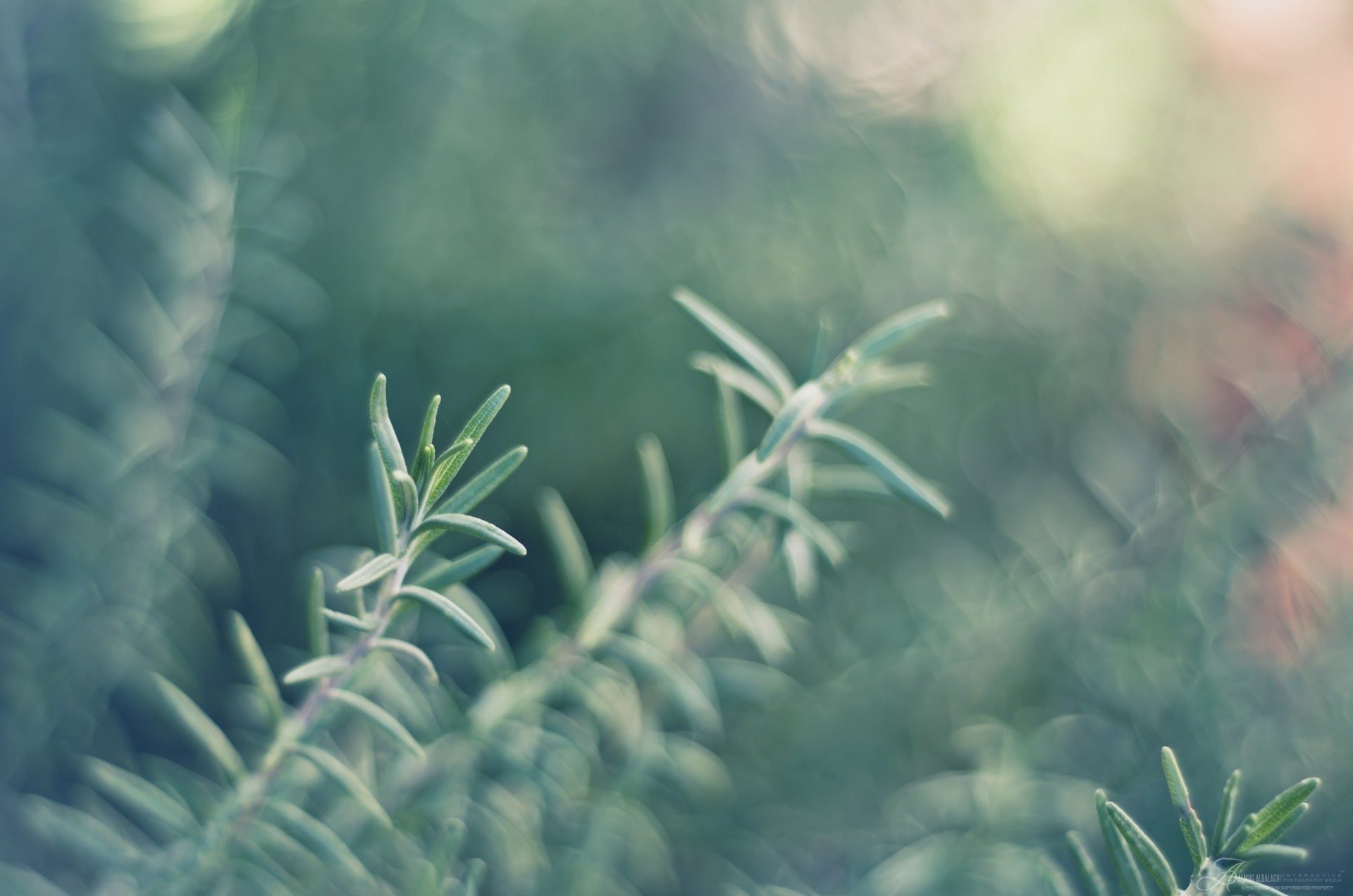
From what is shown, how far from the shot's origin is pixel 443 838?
34cm

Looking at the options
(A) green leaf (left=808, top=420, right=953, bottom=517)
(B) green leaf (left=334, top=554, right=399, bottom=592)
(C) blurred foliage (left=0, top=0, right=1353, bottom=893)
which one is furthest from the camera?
(C) blurred foliage (left=0, top=0, right=1353, bottom=893)

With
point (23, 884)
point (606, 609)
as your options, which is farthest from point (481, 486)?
point (23, 884)

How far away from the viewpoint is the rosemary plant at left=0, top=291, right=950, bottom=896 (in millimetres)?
285

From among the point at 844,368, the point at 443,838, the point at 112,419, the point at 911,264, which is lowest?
the point at 443,838

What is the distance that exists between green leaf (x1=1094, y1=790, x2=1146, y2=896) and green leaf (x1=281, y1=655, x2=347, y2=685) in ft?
0.75

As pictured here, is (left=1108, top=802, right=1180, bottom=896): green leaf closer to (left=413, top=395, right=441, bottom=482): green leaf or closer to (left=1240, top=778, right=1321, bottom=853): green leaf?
(left=1240, top=778, right=1321, bottom=853): green leaf

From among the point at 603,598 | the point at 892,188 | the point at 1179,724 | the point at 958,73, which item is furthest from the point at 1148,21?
the point at 603,598

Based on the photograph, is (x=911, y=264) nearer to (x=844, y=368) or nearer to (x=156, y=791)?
(x=844, y=368)

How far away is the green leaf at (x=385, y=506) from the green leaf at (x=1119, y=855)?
216 mm

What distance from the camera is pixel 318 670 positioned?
0.27 meters

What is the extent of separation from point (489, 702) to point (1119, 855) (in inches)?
10.3

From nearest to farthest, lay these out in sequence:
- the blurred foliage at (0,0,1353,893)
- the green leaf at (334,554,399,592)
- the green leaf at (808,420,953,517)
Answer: the green leaf at (334,554,399,592) < the green leaf at (808,420,953,517) < the blurred foliage at (0,0,1353,893)

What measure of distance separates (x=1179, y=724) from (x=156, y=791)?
552mm

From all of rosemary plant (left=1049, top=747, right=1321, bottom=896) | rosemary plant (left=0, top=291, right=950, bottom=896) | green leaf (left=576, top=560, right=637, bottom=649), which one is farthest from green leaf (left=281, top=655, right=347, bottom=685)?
rosemary plant (left=1049, top=747, right=1321, bottom=896)
